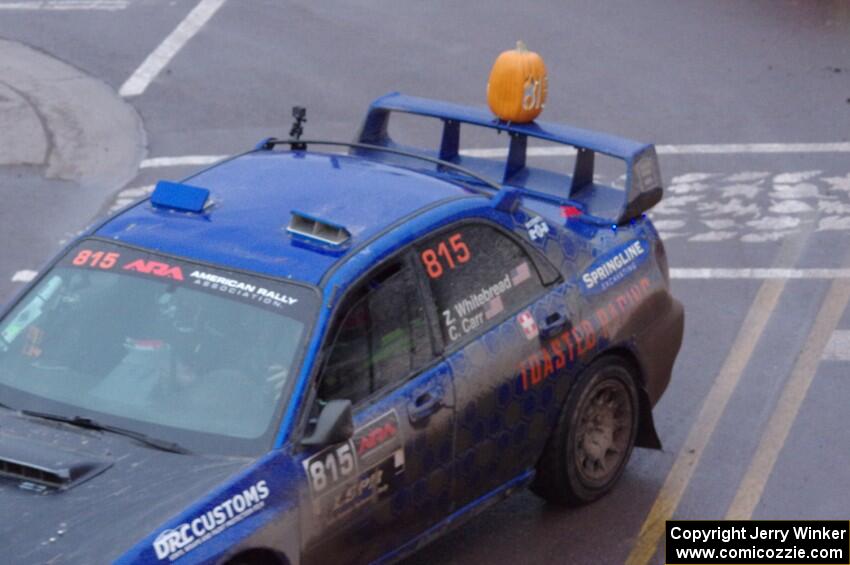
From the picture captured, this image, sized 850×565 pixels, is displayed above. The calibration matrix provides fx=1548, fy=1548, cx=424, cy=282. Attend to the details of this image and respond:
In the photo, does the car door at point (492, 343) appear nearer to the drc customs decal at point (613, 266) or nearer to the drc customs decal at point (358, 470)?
the drc customs decal at point (613, 266)

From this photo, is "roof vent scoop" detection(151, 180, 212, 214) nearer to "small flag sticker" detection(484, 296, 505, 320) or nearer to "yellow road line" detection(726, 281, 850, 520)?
"small flag sticker" detection(484, 296, 505, 320)

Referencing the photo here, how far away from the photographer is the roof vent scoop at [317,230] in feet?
21.6


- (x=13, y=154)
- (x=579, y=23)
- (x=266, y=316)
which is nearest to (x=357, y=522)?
(x=266, y=316)

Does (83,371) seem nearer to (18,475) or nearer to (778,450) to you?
(18,475)

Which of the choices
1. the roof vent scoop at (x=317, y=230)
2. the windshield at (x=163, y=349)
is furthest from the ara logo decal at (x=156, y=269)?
the roof vent scoop at (x=317, y=230)

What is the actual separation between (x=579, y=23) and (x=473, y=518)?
10.6 m

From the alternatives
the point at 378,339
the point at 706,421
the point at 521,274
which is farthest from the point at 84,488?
the point at 706,421

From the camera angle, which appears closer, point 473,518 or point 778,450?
point 473,518

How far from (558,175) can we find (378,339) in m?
2.63

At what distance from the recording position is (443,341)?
6816 millimetres

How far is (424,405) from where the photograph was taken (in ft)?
21.6

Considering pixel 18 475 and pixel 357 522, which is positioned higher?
pixel 18 475

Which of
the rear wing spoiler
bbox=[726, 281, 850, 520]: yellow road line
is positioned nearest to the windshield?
the rear wing spoiler

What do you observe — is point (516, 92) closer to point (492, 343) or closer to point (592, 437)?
point (592, 437)
